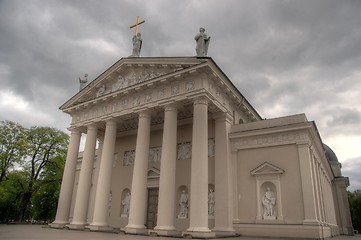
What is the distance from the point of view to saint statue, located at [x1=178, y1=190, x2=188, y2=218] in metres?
17.3

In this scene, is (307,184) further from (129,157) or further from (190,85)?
(129,157)

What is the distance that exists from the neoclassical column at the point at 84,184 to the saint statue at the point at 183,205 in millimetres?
6426

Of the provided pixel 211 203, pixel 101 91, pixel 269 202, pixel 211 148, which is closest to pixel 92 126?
pixel 101 91

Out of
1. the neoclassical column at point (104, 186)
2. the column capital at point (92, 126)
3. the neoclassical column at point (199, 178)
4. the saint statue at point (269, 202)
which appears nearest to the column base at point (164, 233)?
the neoclassical column at point (199, 178)

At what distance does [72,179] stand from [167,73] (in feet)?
35.4

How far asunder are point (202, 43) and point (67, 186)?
542 inches

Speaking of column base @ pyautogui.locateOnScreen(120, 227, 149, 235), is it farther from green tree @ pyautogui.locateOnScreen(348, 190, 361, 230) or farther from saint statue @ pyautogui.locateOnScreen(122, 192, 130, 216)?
green tree @ pyautogui.locateOnScreen(348, 190, 361, 230)

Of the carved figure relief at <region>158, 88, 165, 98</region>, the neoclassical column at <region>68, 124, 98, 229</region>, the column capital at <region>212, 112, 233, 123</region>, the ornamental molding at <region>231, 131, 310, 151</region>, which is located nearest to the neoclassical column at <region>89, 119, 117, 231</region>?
the neoclassical column at <region>68, 124, 98, 229</region>

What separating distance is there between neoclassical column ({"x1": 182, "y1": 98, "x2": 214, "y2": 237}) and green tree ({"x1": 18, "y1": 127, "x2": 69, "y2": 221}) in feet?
66.6

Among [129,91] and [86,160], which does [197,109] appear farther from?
[86,160]

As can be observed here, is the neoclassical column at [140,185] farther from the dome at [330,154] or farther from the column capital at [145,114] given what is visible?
the dome at [330,154]

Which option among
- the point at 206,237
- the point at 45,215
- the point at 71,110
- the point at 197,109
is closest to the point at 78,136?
the point at 71,110

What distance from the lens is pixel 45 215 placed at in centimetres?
3759

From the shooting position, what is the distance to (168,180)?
1495cm
